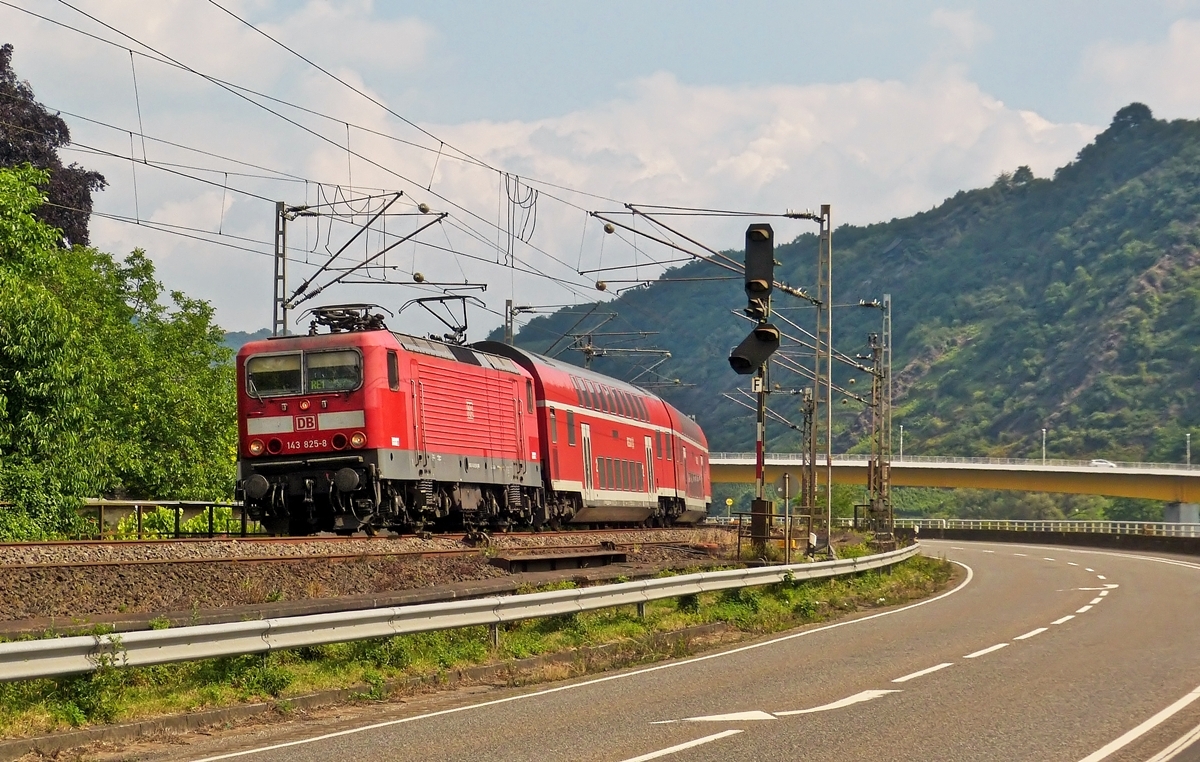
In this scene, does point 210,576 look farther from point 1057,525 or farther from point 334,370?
point 1057,525

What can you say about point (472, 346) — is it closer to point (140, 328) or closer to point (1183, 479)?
point (140, 328)

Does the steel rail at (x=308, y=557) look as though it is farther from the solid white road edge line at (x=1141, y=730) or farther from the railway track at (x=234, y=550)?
the solid white road edge line at (x=1141, y=730)

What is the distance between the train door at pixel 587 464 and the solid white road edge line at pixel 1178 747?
27.0m

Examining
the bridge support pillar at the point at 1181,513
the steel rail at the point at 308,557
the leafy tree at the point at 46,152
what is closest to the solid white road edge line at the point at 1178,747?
the steel rail at the point at 308,557

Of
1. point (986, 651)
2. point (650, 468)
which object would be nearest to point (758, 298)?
point (986, 651)

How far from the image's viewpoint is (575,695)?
13695 mm

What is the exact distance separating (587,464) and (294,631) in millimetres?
25008

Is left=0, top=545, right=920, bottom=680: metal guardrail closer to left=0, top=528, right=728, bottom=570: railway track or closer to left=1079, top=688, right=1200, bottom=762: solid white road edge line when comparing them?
left=0, top=528, right=728, bottom=570: railway track

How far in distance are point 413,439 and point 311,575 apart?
7414mm

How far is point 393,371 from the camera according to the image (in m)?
26.5

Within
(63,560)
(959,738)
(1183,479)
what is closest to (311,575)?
(63,560)

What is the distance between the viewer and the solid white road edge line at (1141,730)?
10000 mm

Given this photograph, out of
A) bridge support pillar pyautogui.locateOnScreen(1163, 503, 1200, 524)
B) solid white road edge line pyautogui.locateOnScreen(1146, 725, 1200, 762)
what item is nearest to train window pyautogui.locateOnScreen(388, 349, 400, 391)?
solid white road edge line pyautogui.locateOnScreen(1146, 725, 1200, 762)

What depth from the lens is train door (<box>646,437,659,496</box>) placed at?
145 ft
